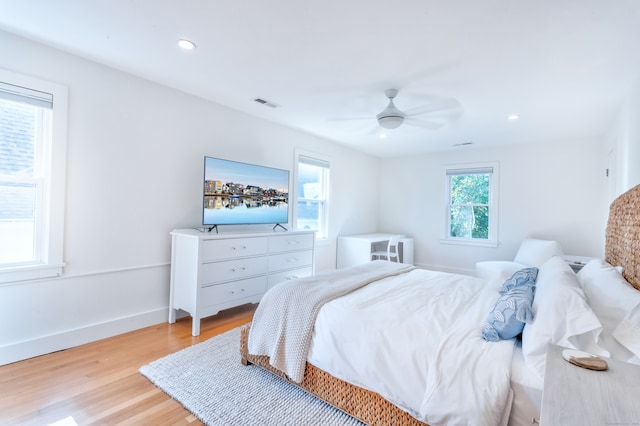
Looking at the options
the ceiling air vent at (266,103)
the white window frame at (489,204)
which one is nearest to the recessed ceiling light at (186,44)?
the ceiling air vent at (266,103)

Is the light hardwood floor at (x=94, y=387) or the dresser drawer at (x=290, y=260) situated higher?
the dresser drawer at (x=290, y=260)

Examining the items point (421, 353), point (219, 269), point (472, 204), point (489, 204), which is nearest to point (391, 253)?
point (472, 204)

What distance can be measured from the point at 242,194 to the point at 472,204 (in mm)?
3947

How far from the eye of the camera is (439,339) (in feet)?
4.79

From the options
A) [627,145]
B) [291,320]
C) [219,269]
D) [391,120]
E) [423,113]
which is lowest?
[291,320]

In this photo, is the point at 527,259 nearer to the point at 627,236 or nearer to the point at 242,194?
the point at 627,236

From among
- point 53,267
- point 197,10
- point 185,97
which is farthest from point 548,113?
point 53,267

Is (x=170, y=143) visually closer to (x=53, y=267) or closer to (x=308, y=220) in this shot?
(x=53, y=267)

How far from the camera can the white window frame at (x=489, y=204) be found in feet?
16.0

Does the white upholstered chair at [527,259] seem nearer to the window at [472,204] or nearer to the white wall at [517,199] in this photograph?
the white wall at [517,199]

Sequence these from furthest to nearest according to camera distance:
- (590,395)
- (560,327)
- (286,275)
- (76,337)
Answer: (286,275)
(76,337)
(560,327)
(590,395)

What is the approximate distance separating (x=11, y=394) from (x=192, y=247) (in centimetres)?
142

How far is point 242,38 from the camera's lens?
2.06 metres

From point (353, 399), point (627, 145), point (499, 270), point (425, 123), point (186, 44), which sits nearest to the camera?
point (353, 399)
